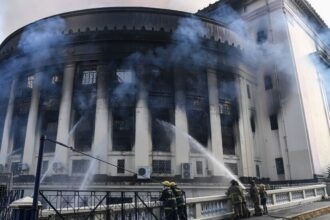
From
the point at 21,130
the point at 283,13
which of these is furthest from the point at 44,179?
the point at 283,13

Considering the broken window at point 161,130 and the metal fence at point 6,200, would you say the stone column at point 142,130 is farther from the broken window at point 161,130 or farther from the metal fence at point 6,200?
the metal fence at point 6,200

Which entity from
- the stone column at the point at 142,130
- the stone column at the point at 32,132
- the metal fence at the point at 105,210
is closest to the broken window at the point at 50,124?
the stone column at the point at 32,132

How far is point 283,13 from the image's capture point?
29.8 m

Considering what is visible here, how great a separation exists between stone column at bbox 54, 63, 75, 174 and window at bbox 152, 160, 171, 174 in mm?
6294

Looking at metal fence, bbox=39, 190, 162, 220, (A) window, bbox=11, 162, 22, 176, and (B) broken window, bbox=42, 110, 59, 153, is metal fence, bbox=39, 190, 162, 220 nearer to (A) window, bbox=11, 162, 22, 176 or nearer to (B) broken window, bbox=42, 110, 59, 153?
(B) broken window, bbox=42, 110, 59, 153

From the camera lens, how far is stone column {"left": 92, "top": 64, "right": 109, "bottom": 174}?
21500 mm

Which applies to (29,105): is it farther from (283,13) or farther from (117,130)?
(283,13)

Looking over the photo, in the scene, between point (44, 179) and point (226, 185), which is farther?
point (226, 185)

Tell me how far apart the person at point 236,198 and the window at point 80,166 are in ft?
41.8

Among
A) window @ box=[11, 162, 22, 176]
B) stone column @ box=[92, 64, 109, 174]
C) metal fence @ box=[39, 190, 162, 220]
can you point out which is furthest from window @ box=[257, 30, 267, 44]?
metal fence @ box=[39, 190, 162, 220]

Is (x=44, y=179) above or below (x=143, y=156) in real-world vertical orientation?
below

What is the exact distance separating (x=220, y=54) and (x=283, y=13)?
9087 mm

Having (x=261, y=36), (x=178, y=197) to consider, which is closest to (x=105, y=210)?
(x=178, y=197)

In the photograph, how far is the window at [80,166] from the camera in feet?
70.5
